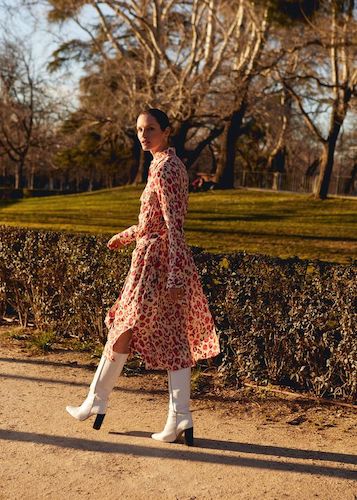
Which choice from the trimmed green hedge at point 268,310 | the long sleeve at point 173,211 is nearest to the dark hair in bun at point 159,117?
the long sleeve at point 173,211

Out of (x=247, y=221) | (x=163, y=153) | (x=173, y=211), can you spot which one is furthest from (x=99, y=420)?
(x=247, y=221)

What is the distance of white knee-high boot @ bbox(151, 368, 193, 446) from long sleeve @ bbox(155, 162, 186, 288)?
585 mm

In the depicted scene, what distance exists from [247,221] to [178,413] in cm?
1346

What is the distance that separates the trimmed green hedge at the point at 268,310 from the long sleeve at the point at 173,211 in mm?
1419

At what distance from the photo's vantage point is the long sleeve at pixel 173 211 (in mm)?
3871

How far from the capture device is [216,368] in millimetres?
5629

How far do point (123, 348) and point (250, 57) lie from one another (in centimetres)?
2249

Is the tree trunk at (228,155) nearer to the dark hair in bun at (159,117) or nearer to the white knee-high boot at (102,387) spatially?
the dark hair in bun at (159,117)

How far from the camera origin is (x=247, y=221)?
17281 mm

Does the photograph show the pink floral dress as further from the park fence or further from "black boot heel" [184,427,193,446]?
the park fence

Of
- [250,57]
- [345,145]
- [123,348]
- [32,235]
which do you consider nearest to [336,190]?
[250,57]

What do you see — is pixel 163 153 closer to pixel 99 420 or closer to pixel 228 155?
pixel 99 420

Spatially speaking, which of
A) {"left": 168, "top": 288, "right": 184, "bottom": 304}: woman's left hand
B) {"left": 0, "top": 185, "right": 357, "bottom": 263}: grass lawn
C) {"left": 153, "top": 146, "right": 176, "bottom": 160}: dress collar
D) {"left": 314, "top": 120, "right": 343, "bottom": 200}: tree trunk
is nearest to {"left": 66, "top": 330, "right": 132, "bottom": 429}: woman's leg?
{"left": 168, "top": 288, "right": 184, "bottom": 304}: woman's left hand

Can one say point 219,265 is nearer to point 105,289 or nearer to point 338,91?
point 105,289
